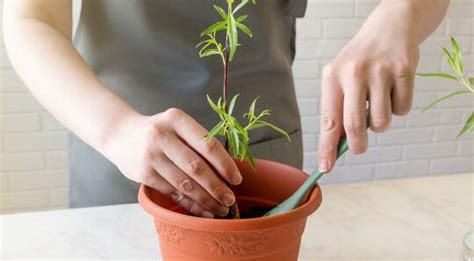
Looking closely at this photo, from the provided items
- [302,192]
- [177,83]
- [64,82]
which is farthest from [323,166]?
[177,83]

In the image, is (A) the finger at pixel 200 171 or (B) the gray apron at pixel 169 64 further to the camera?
(B) the gray apron at pixel 169 64

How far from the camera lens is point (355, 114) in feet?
1.81

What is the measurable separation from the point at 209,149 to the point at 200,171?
0.07 ft

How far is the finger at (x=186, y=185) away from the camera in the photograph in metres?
0.57

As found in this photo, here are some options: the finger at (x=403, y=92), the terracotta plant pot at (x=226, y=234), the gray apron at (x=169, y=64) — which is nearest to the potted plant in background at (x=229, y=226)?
the terracotta plant pot at (x=226, y=234)

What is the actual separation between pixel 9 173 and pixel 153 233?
4.12 feet

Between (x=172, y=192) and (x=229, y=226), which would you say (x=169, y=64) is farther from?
(x=229, y=226)

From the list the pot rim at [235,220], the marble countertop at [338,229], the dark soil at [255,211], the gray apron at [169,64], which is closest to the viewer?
the pot rim at [235,220]

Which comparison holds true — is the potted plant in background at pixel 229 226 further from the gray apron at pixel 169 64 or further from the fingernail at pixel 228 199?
the gray apron at pixel 169 64

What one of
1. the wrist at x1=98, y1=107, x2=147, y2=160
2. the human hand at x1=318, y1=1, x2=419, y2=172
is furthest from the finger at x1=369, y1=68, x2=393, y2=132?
the wrist at x1=98, y1=107, x2=147, y2=160

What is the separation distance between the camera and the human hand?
1.82 ft

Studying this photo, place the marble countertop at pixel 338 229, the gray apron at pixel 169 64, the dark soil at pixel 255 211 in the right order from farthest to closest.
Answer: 1. the gray apron at pixel 169 64
2. the marble countertop at pixel 338 229
3. the dark soil at pixel 255 211

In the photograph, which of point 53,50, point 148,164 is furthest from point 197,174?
point 53,50

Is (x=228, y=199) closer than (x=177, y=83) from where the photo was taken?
Yes
